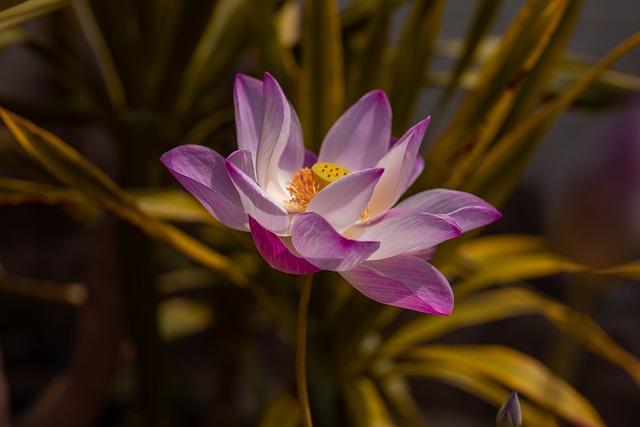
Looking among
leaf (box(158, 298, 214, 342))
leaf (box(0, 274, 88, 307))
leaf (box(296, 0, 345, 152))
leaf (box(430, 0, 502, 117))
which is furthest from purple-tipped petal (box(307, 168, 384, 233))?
leaf (box(158, 298, 214, 342))

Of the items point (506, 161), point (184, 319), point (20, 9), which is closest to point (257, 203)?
point (20, 9)

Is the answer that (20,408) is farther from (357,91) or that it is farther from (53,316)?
(357,91)

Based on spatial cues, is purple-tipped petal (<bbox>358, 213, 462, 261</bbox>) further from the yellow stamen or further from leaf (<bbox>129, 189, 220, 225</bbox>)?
leaf (<bbox>129, 189, 220, 225</bbox>)

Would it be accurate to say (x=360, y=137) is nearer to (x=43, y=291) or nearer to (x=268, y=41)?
(x=268, y=41)

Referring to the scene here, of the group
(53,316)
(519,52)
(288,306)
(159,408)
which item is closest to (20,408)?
(53,316)

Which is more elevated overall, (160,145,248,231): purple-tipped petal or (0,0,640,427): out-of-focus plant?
(160,145,248,231): purple-tipped petal

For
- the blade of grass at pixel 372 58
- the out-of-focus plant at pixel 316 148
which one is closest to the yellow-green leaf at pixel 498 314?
the out-of-focus plant at pixel 316 148
